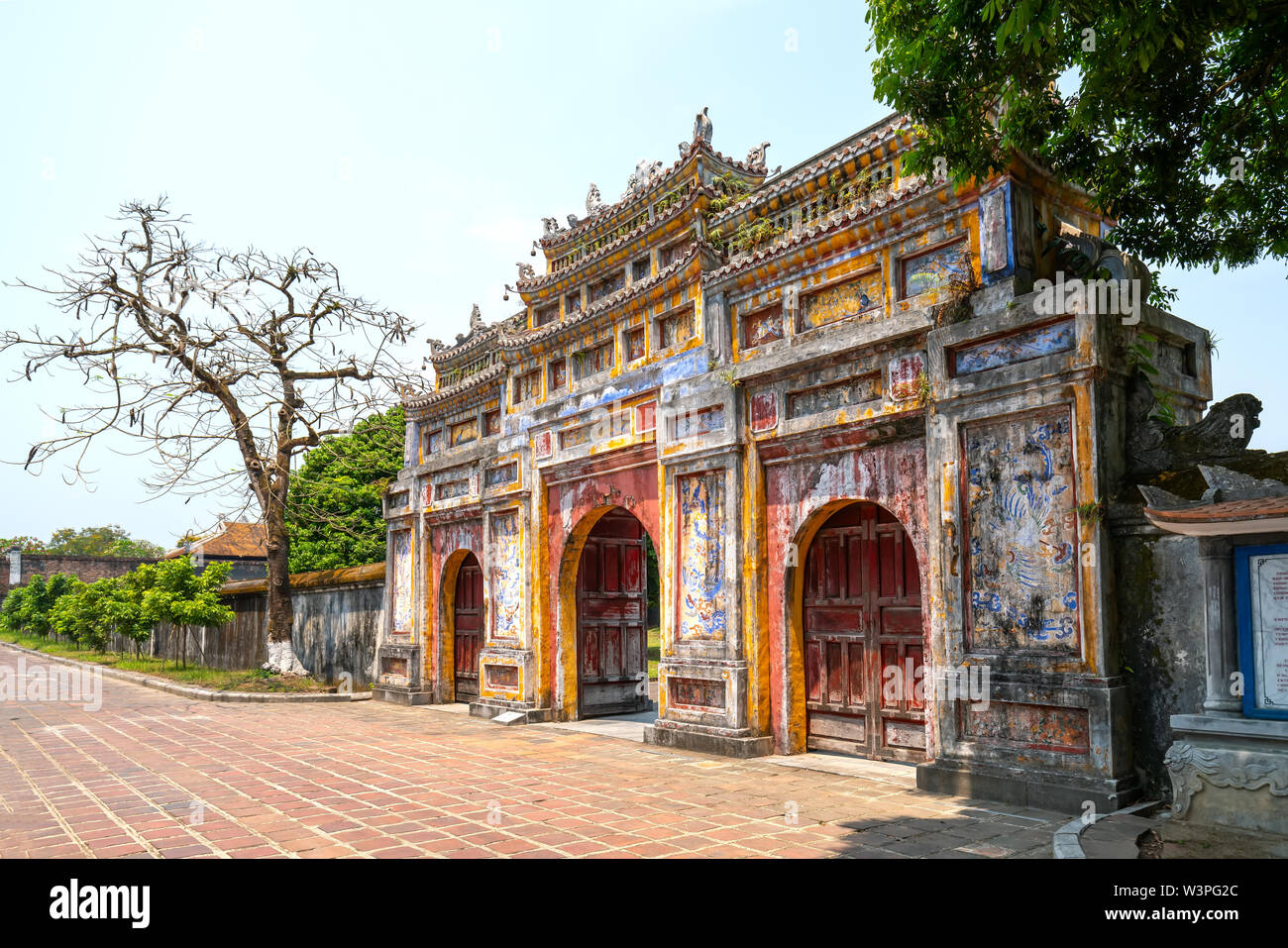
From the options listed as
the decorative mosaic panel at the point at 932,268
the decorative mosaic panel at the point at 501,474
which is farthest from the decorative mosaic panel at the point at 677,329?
the decorative mosaic panel at the point at 501,474

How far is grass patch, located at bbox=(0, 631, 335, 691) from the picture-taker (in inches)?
674

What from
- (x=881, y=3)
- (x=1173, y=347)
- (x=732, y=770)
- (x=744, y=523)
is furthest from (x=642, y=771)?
(x=881, y=3)

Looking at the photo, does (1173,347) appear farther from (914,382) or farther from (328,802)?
(328,802)

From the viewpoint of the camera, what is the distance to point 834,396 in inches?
354

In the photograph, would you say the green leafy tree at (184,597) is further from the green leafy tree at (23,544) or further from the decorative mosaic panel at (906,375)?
the green leafy tree at (23,544)

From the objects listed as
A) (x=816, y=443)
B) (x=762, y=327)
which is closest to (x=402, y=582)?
(x=762, y=327)

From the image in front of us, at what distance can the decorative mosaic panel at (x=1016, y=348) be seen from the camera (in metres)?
6.97

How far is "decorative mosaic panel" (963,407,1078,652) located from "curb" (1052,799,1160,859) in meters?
1.14

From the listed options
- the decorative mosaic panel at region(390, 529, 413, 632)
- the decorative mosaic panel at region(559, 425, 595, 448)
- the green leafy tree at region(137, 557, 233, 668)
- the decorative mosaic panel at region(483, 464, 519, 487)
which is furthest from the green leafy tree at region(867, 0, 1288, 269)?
the green leafy tree at region(137, 557, 233, 668)

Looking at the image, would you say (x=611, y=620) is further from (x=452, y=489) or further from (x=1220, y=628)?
(x=1220, y=628)

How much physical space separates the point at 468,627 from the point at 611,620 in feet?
10.4

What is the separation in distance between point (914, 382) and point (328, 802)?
19.9ft

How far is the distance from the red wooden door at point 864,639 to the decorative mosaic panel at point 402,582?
346 inches

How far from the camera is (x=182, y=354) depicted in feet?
57.7
